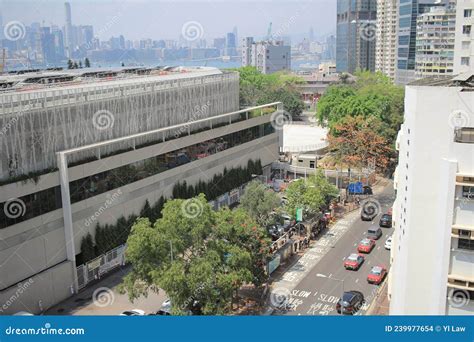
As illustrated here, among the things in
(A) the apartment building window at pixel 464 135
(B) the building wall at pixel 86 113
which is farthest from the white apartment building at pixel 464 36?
(A) the apartment building window at pixel 464 135

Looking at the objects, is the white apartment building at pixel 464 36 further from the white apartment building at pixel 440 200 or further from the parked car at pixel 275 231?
the white apartment building at pixel 440 200

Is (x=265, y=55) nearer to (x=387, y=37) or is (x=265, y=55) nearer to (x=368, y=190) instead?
(x=387, y=37)

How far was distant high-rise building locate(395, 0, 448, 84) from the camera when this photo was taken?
49188 mm

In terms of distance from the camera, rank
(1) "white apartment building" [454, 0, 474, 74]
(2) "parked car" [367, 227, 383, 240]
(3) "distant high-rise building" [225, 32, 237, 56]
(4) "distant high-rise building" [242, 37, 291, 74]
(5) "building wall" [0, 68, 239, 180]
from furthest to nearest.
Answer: (3) "distant high-rise building" [225, 32, 237, 56], (4) "distant high-rise building" [242, 37, 291, 74], (1) "white apartment building" [454, 0, 474, 74], (2) "parked car" [367, 227, 383, 240], (5) "building wall" [0, 68, 239, 180]

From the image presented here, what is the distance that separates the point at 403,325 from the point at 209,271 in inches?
232

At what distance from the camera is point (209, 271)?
31.4 ft

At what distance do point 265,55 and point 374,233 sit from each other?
6373 cm

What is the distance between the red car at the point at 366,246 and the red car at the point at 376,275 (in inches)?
66.7

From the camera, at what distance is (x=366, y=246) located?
50.3 feet

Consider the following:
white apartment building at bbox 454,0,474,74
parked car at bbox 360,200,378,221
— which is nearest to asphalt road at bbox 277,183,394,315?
parked car at bbox 360,200,378,221

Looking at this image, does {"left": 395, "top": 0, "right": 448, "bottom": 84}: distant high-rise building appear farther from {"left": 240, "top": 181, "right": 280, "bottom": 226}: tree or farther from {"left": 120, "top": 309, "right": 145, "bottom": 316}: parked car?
{"left": 120, "top": 309, "right": 145, "bottom": 316}: parked car

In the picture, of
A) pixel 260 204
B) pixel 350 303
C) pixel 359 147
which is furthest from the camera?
pixel 359 147

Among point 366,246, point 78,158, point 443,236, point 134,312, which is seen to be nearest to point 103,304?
point 134,312

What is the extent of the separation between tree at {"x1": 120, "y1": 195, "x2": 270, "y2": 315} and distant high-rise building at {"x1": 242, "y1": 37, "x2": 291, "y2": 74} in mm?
67426
